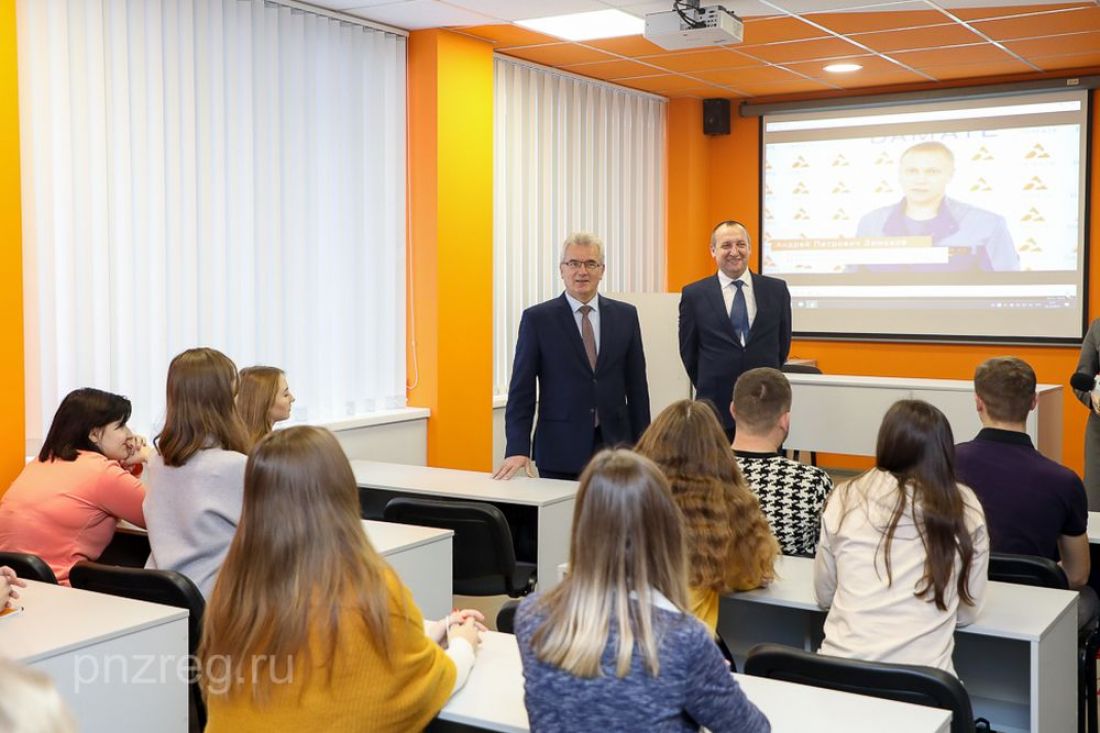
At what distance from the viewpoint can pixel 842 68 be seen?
7.25 metres

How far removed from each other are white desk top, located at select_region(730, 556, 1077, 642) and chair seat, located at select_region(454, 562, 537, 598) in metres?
1.22

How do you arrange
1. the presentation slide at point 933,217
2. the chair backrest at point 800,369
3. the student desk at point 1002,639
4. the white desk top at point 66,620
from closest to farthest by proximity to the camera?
1. the white desk top at point 66,620
2. the student desk at point 1002,639
3. the chair backrest at point 800,369
4. the presentation slide at point 933,217

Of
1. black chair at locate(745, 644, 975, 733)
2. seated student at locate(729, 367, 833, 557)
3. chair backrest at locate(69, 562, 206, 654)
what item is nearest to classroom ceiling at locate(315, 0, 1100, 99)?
seated student at locate(729, 367, 833, 557)

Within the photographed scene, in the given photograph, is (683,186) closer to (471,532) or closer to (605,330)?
(605,330)

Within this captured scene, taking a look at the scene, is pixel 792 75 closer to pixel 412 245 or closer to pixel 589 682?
pixel 412 245

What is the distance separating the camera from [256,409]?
12.3 feet

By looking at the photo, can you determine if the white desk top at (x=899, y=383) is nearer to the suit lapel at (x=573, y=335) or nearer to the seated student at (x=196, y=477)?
the suit lapel at (x=573, y=335)

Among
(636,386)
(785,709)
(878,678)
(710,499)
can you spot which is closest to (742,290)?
(636,386)

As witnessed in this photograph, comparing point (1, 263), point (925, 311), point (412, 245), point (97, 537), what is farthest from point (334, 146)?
point (925, 311)

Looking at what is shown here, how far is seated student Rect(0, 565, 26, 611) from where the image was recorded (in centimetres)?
239

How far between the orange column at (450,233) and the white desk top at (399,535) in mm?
2561

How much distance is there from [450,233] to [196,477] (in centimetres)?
339

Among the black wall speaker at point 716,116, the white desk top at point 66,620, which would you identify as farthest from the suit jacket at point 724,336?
the black wall speaker at point 716,116

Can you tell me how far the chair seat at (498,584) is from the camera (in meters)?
3.92
